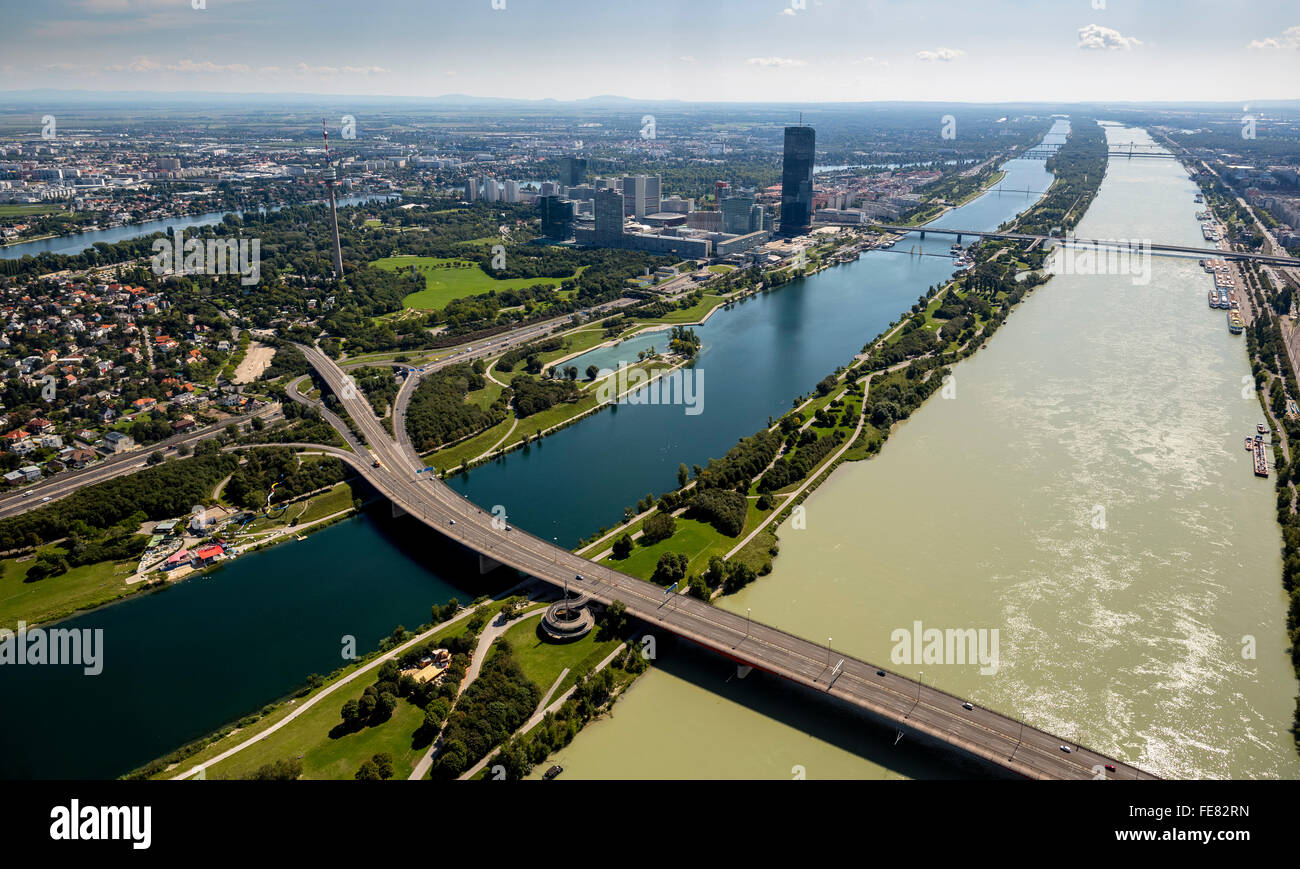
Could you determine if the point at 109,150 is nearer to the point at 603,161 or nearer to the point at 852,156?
the point at 603,161

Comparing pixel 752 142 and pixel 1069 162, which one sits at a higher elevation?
pixel 752 142

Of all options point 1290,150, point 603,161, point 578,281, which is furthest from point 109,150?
point 1290,150

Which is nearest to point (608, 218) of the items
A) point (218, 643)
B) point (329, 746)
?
point (218, 643)

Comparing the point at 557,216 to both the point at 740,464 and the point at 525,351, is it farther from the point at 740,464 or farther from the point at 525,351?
the point at 740,464
